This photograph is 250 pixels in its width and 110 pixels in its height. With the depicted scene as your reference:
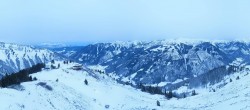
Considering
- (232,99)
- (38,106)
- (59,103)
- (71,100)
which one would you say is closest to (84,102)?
(71,100)

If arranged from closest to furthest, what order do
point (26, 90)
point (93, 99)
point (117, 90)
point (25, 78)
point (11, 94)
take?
point (11, 94)
point (26, 90)
point (93, 99)
point (25, 78)
point (117, 90)

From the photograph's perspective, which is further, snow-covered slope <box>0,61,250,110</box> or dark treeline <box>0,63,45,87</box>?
dark treeline <box>0,63,45,87</box>

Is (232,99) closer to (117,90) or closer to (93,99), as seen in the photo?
(93,99)

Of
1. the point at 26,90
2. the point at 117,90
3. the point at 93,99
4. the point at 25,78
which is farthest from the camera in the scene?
the point at 117,90

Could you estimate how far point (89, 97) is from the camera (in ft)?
452

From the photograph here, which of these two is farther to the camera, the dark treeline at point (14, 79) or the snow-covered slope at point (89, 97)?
the dark treeline at point (14, 79)

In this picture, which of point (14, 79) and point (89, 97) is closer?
point (14, 79)

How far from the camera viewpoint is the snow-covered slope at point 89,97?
3994 inches

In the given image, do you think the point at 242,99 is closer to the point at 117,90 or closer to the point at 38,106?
the point at 38,106

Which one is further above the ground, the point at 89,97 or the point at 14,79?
the point at 14,79

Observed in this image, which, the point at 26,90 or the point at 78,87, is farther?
the point at 78,87

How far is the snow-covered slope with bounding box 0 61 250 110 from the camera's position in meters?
101

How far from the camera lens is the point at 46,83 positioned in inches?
4988

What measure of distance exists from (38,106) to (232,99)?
47193mm
